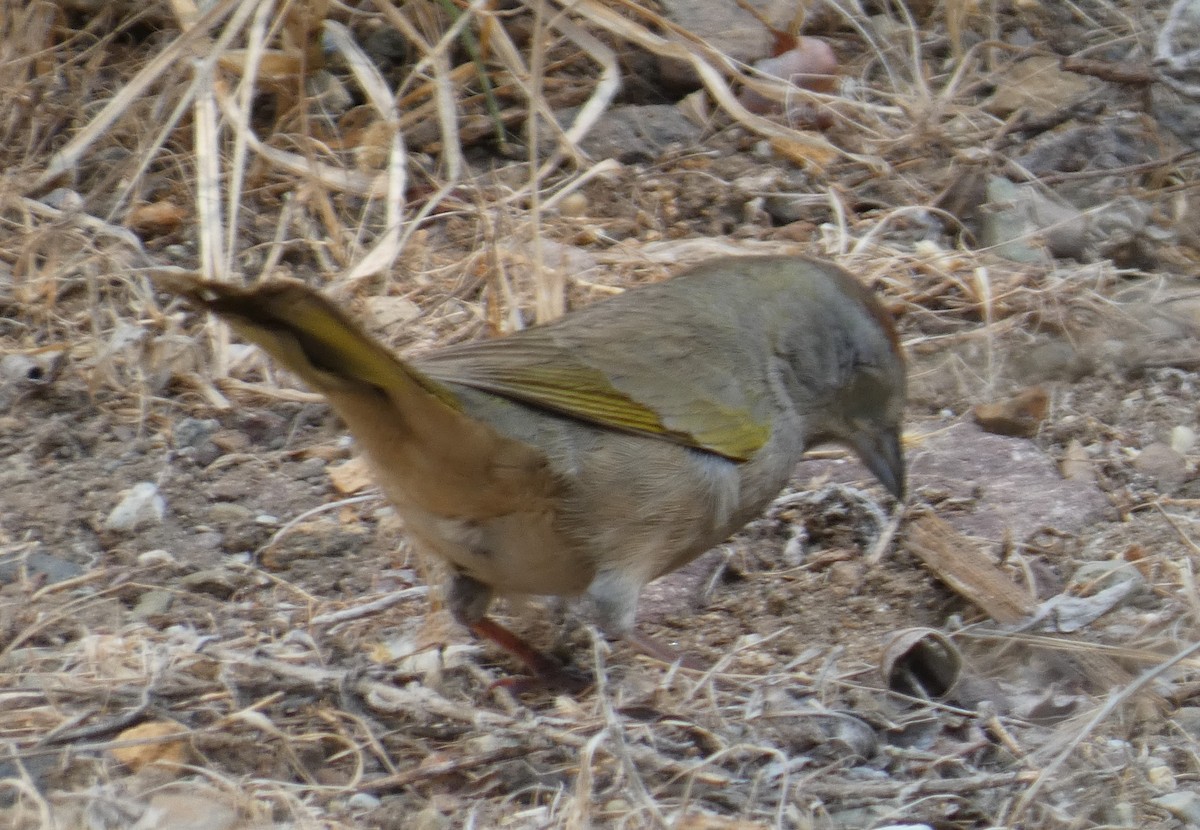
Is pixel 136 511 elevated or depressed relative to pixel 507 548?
depressed

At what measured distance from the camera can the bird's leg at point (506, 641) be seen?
3676 millimetres

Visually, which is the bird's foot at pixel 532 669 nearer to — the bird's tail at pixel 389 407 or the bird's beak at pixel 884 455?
the bird's tail at pixel 389 407

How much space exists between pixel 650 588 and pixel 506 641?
0.56m

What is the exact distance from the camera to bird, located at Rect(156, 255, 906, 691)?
3.27 metres

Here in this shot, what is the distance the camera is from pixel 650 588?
423 centimetres

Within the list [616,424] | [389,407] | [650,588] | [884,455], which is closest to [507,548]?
[616,424]

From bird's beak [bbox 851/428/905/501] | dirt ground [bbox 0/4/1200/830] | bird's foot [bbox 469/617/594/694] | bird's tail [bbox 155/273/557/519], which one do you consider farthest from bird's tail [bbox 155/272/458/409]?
bird's beak [bbox 851/428/905/501]

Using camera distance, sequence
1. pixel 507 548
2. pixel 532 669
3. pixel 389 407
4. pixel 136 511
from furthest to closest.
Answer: pixel 136 511
pixel 532 669
pixel 507 548
pixel 389 407

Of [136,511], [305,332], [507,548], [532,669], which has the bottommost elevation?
[532,669]

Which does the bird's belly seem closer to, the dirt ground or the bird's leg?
the bird's leg

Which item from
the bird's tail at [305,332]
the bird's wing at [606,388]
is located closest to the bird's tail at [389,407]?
the bird's tail at [305,332]

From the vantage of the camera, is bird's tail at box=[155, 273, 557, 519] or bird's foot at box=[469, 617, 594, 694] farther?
bird's foot at box=[469, 617, 594, 694]

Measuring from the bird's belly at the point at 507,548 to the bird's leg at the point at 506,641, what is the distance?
0.07 metres

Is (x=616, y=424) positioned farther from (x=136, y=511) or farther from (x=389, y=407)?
(x=136, y=511)
